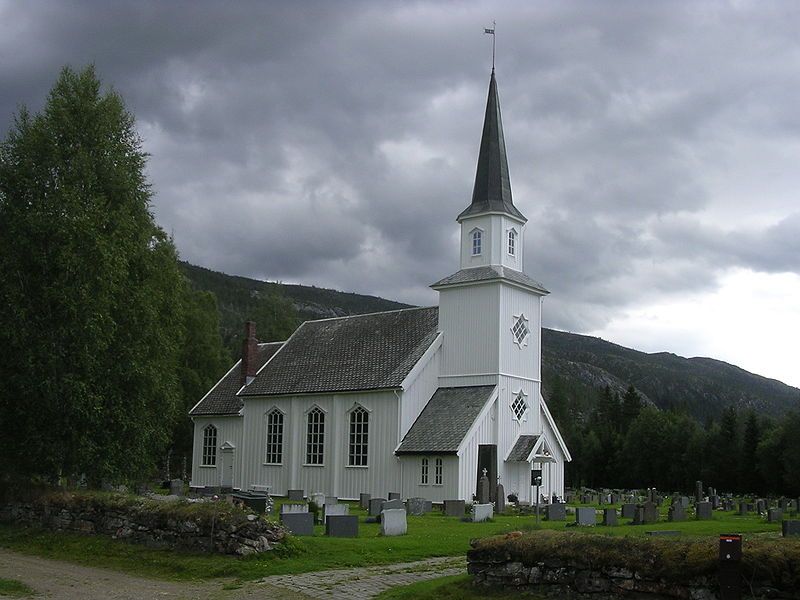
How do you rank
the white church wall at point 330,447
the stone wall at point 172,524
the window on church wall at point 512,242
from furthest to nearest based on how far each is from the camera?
the window on church wall at point 512,242, the white church wall at point 330,447, the stone wall at point 172,524

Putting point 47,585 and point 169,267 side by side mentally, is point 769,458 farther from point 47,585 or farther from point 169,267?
point 47,585

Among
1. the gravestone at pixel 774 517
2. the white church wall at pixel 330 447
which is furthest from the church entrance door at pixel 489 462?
the gravestone at pixel 774 517

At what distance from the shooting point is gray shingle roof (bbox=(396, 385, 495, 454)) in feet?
119

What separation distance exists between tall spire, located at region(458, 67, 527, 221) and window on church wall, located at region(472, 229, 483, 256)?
2.94ft

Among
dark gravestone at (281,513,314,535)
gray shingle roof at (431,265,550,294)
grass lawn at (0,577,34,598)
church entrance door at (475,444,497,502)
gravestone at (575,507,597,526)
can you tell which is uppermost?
gray shingle roof at (431,265,550,294)

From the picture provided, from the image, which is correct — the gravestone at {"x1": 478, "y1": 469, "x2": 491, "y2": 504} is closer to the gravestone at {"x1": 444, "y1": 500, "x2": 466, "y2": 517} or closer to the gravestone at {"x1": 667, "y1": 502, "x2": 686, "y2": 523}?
the gravestone at {"x1": 444, "y1": 500, "x2": 466, "y2": 517}

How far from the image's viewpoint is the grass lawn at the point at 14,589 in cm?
1437

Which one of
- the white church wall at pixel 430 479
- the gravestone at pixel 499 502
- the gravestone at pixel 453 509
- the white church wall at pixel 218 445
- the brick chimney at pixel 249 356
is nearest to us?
the gravestone at pixel 453 509

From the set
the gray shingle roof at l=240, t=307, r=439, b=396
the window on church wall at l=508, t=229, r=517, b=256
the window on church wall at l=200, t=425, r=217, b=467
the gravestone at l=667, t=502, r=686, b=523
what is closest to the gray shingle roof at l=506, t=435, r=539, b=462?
the gray shingle roof at l=240, t=307, r=439, b=396

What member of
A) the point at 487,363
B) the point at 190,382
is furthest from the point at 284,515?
the point at 190,382

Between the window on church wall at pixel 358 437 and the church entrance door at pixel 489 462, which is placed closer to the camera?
the church entrance door at pixel 489 462

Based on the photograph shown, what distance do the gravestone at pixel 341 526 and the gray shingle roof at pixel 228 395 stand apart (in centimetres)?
2620

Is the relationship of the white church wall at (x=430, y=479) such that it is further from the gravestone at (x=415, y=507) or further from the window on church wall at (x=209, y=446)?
the window on church wall at (x=209, y=446)

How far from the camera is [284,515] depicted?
64.9 feet
